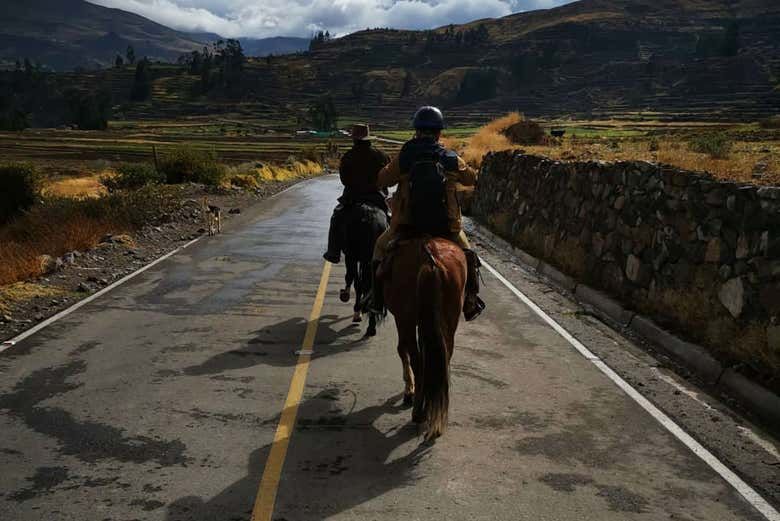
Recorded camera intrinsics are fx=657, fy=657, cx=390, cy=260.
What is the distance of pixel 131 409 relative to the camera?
6434 millimetres

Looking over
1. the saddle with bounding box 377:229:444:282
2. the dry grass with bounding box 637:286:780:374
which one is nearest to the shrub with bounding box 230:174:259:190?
the dry grass with bounding box 637:286:780:374

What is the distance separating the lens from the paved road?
4.80m

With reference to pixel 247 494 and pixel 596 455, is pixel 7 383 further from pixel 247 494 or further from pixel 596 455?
pixel 596 455

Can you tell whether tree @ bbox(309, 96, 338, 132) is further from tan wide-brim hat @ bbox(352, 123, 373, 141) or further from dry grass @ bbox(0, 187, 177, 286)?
tan wide-brim hat @ bbox(352, 123, 373, 141)

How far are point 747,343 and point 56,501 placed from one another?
7.05 m

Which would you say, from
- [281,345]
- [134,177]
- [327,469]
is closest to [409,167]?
[327,469]

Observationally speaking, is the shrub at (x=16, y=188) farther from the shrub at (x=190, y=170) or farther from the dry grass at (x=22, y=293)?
the dry grass at (x=22, y=293)

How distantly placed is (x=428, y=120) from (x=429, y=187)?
739mm

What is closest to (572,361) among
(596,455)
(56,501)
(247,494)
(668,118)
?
(596,455)

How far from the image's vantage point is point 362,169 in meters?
9.61

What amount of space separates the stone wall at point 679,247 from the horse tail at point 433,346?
12.6 feet

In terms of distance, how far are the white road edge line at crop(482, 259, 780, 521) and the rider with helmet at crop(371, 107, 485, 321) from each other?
209 centimetres

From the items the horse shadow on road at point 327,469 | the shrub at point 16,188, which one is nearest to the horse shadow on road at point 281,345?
the horse shadow on road at point 327,469

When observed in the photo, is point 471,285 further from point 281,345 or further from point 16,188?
point 16,188
